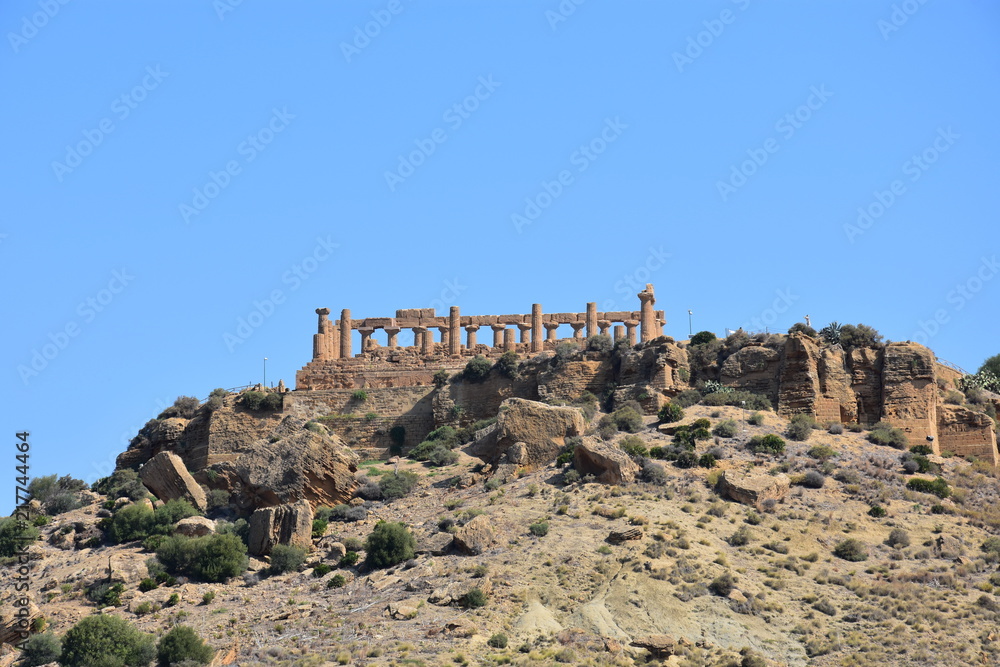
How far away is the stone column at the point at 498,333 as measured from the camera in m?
65.7

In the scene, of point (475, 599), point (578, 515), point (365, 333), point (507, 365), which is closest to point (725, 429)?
point (578, 515)

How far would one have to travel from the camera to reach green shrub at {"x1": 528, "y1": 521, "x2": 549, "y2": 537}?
142 feet

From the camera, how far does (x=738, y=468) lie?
1875 inches

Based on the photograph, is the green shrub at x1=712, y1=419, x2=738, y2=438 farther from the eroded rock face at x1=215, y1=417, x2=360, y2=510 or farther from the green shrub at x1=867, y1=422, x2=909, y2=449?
the eroded rock face at x1=215, y1=417, x2=360, y2=510

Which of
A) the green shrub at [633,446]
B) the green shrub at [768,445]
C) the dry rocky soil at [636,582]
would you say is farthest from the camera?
the green shrub at [768,445]

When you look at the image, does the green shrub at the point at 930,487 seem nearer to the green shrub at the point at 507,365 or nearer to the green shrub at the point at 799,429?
the green shrub at the point at 799,429

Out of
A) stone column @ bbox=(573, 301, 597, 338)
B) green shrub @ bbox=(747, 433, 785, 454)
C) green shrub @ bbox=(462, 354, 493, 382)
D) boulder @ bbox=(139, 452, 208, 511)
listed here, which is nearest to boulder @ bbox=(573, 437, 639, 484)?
green shrub @ bbox=(747, 433, 785, 454)

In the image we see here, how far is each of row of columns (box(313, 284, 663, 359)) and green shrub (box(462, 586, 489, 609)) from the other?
A: 24.5 meters

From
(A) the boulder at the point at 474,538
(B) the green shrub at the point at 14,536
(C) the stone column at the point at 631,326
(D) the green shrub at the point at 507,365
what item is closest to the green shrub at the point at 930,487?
(A) the boulder at the point at 474,538

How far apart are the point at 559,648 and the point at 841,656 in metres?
6.25

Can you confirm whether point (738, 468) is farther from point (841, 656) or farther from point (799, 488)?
point (841, 656)

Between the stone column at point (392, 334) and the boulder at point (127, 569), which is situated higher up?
the stone column at point (392, 334)

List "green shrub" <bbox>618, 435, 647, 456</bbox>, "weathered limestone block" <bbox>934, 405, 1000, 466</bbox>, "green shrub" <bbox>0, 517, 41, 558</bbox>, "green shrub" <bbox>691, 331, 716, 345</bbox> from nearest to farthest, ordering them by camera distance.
A: "green shrub" <bbox>0, 517, 41, 558</bbox> < "green shrub" <bbox>618, 435, 647, 456</bbox> < "weathered limestone block" <bbox>934, 405, 1000, 466</bbox> < "green shrub" <bbox>691, 331, 716, 345</bbox>

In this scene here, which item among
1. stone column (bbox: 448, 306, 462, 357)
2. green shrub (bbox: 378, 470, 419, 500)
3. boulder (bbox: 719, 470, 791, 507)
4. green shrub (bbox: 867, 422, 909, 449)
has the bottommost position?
boulder (bbox: 719, 470, 791, 507)
